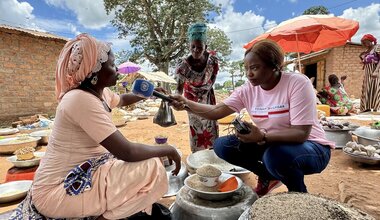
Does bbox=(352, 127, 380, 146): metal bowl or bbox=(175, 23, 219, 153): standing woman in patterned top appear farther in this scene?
bbox=(352, 127, 380, 146): metal bowl

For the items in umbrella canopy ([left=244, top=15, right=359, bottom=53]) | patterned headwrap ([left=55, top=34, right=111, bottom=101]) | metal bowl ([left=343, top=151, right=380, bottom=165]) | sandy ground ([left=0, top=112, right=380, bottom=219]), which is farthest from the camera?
umbrella canopy ([left=244, top=15, right=359, bottom=53])

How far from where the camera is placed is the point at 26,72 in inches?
314

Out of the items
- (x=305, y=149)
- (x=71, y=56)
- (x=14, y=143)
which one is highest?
(x=71, y=56)

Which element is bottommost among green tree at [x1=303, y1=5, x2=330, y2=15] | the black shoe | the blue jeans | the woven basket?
the woven basket

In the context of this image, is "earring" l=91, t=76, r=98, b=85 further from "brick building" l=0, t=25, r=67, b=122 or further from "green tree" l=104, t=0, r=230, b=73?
"green tree" l=104, t=0, r=230, b=73

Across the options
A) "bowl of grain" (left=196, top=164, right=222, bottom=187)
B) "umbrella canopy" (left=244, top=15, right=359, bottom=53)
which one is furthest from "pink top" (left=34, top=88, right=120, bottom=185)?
"umbrella canopy" (left=244, top=15, right=359, bottom=53)

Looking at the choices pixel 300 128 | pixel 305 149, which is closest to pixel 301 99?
pixel 300 128

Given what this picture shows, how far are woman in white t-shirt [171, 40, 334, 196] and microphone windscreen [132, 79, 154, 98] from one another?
782mm

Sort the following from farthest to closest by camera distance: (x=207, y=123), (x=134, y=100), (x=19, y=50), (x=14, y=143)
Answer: (x=19, y=50) < (x=14, y=143) < (x=207, y=123) < (x=134, y=100)

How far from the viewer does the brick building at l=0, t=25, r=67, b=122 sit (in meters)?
7.37

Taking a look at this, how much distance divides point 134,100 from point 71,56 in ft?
2.89

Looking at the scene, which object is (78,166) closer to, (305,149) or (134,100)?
(134,100)

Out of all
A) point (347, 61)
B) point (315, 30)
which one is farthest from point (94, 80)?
point (347, 61)

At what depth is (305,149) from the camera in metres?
1.71
